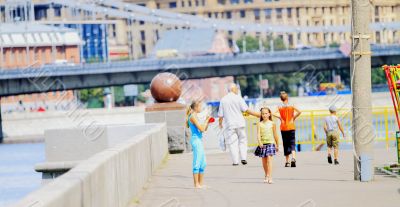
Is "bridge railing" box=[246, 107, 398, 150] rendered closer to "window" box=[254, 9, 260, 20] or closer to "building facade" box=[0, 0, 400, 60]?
"building facade" box=[0, 0, 400, 60]

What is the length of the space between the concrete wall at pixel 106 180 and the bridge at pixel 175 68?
233 ft

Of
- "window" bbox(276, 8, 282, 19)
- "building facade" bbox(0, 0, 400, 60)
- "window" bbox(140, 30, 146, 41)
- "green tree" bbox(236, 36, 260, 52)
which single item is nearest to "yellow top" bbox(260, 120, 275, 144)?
"window" bbox(276, 8, 282, 19)

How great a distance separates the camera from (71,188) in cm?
926

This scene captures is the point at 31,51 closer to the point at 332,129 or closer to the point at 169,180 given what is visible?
the point at 332,129

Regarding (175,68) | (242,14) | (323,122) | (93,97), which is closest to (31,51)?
(93,97)

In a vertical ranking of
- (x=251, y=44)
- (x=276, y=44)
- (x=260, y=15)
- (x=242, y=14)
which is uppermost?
(x=242, y=14)

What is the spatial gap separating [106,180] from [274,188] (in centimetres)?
528

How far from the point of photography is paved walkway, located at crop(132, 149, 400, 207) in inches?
585

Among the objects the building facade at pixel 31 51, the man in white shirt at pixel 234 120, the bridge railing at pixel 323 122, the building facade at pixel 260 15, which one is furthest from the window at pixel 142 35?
the man in white shirt at pixel 234 120

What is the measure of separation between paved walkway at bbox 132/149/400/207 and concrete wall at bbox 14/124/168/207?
298 millimetres

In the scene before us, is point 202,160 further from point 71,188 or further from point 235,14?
point 235,14

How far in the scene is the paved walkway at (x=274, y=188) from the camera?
14867 millimetres

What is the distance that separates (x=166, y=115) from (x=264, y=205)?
530 inches

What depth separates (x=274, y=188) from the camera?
55.7 ft
